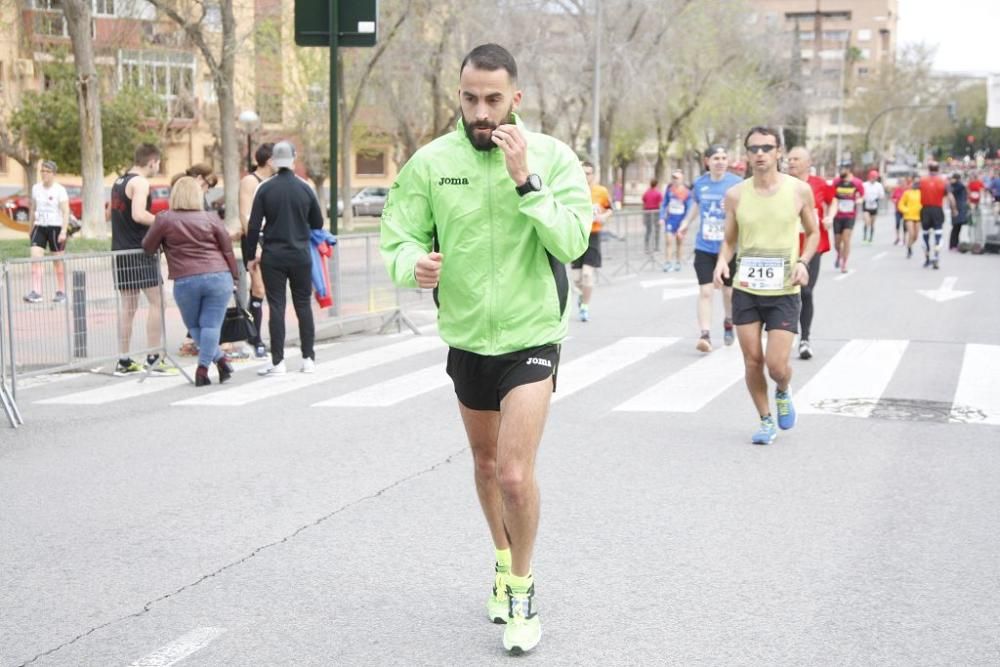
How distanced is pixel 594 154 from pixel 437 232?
118 feet

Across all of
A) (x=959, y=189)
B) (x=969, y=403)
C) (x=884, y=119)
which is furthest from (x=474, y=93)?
(x=884, y=119)

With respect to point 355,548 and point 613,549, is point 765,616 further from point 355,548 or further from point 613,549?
point 355,548

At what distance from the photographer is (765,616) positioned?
4750 millimetres

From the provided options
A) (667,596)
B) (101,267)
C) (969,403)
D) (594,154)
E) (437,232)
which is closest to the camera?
(437,232)

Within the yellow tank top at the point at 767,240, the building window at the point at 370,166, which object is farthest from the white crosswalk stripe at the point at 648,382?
the building window at the point at 370,166

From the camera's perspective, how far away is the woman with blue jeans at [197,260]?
10.3 meters

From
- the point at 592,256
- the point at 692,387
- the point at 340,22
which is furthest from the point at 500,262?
the point at 340,22

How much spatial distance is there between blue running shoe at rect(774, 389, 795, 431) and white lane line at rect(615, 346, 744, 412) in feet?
3.85

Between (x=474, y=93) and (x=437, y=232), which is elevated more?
(x=474, y=93)

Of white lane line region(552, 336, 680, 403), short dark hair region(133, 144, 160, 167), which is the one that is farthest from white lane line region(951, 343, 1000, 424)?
short dark hair region(133, 144, 160, 167)

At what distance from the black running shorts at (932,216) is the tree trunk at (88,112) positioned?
16133 millimetres

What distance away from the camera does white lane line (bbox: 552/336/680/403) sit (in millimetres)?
10417

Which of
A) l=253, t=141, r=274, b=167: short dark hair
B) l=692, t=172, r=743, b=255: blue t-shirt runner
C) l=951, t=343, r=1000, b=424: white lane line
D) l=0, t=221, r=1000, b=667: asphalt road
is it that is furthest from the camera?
l=692, t=172, r=743, b=255: blue t-shirt runner

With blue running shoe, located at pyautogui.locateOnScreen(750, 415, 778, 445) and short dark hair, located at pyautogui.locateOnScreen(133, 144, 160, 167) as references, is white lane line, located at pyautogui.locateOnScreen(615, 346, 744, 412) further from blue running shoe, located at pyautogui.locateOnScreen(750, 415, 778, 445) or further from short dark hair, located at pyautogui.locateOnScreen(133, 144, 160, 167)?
short dark hair, located at pyautogui.locateOnScreen(133, 144, 160, 167)
